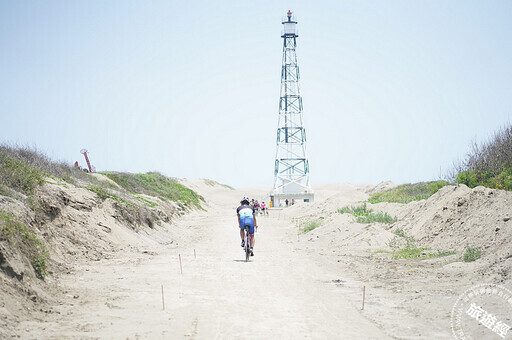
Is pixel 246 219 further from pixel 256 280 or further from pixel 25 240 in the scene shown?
pixel 25 240

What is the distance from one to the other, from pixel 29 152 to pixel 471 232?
1827cm

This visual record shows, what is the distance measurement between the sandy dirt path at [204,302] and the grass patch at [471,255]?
3271mm

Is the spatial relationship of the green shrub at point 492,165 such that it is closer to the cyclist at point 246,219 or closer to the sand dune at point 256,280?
the sand dune at point 256,280

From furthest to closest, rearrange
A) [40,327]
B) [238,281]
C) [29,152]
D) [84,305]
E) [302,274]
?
[29,152]
[302,274]
[238,281]
[84,305]
[40,327]

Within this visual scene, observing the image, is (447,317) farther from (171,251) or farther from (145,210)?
(145,210)

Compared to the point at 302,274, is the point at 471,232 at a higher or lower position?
higher

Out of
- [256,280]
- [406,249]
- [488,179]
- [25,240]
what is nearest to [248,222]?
[256,280]

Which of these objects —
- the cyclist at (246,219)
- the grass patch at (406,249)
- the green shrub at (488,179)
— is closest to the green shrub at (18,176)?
the cyclist at (246,219)

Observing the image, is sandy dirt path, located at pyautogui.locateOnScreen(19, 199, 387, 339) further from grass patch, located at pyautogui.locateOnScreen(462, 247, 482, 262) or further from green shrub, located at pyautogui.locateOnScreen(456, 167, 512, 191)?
green shrub, located at pyautogui.locateOnScreen(456, 167, 512, 191)

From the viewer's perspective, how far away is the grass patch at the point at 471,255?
37.9 feet

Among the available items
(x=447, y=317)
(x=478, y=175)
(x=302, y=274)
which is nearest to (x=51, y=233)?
(x=302, y=274)

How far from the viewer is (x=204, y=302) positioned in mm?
8609

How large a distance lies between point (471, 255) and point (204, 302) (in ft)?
23.7

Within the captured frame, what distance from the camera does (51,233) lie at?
1275 centimetres
